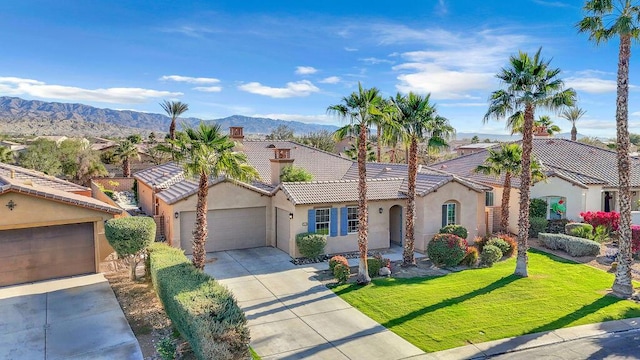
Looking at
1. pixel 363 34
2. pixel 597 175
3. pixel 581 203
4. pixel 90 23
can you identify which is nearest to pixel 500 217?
pixel 581 203

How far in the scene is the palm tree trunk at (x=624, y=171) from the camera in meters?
17.2

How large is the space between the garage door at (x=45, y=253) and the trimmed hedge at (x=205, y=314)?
6710mm

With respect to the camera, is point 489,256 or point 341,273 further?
point 489,256

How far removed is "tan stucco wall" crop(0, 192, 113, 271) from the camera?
1711 cm

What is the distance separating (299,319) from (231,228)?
10155 millimetres

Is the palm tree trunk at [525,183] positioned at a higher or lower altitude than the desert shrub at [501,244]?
higher

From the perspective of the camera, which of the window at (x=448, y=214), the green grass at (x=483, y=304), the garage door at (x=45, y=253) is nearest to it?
the green grass at (x=483, y=304)

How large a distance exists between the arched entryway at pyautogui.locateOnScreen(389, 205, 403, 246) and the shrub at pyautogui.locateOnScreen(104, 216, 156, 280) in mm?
13798

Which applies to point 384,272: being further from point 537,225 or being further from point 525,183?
point 537,225

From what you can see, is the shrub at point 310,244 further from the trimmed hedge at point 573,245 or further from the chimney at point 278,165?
the trimmed hedge at point 573,245

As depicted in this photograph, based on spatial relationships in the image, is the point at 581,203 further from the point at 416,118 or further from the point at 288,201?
the point at 288,201

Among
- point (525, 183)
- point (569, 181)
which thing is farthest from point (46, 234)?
point (569, 181)

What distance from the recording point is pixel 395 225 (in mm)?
26406

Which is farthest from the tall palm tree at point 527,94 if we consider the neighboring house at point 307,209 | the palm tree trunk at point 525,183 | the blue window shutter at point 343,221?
the blue window shutter at point 343,221
